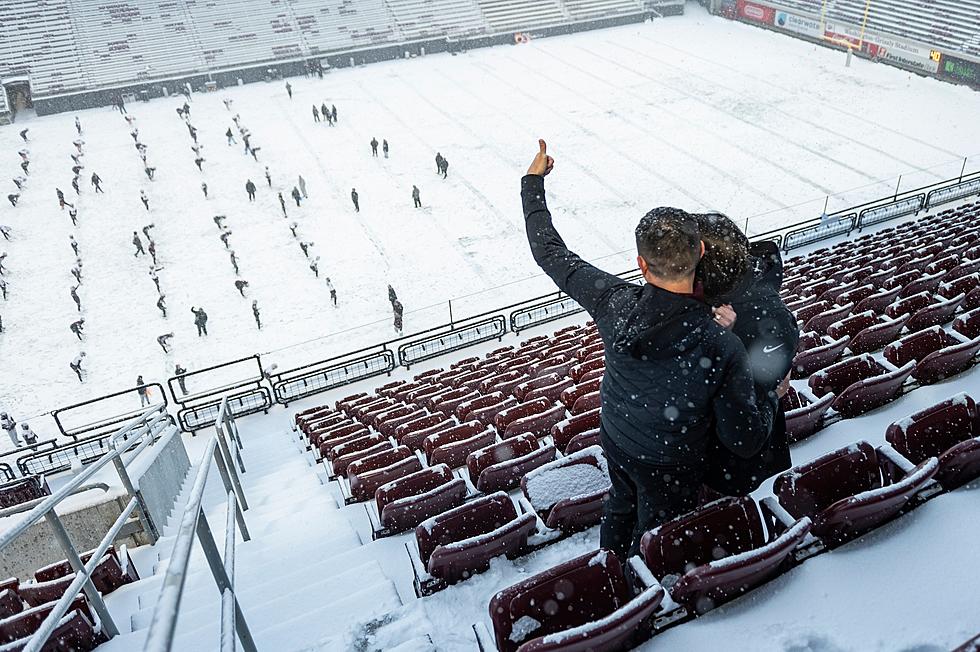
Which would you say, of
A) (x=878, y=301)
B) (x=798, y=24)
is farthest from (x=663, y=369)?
(x=798, y=24)

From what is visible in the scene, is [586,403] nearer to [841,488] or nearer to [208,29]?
[841,488]

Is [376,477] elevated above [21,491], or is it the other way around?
[376,477]

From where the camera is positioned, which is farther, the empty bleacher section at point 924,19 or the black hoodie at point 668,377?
the empty bleacher section at point 924,19

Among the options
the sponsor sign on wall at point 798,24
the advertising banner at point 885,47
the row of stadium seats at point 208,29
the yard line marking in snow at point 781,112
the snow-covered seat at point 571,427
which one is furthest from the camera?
the sponsor sign on wall at point 798,24

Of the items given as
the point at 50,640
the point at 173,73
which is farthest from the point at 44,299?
the point at 173,73

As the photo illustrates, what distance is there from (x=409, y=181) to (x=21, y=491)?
16.5 meters

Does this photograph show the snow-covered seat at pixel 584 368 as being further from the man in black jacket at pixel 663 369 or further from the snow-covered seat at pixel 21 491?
the snow-covered seat at pixel 21 491

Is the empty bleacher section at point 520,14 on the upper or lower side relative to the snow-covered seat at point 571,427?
upper

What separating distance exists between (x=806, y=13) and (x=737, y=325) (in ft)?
139

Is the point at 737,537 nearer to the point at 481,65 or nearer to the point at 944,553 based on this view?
the point at 944,553

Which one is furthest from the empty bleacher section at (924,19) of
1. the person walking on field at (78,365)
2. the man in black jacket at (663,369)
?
the person walking on field at (78,365)

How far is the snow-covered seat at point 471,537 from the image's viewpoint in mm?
3842

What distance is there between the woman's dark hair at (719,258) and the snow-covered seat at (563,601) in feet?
4.42

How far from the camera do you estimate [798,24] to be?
37875 mm
